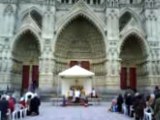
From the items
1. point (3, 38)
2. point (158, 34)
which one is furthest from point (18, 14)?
point (158, 34)

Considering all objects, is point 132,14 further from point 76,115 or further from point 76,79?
point 76,115

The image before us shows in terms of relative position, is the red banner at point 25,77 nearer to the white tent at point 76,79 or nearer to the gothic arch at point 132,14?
the white tent at point 76,79

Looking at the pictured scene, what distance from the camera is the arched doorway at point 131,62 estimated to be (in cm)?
2577

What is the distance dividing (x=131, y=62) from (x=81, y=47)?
229 inches

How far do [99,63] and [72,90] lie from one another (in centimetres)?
734

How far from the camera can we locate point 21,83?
2530cm

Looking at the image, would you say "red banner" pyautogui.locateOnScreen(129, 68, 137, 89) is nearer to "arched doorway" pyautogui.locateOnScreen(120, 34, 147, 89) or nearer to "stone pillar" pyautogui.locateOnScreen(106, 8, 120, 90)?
"arched doorway" pyautogui.locateOnScreen(120, 34, 147, 89)

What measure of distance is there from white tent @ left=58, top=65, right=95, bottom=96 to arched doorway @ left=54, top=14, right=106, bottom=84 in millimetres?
5439

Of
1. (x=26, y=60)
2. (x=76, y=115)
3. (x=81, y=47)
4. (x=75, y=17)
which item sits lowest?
(x=76, y=115)

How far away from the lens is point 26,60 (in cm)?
2572

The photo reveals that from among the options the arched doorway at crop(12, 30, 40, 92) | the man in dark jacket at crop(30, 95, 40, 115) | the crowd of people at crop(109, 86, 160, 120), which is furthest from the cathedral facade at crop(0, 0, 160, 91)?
the man in dark jacket at crop(30, 95, 40, 115)

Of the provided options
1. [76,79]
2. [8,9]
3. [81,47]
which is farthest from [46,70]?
[8,9]

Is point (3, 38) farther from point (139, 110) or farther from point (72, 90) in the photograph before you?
point (139, 110)

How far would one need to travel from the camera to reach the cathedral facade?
78.3ft
